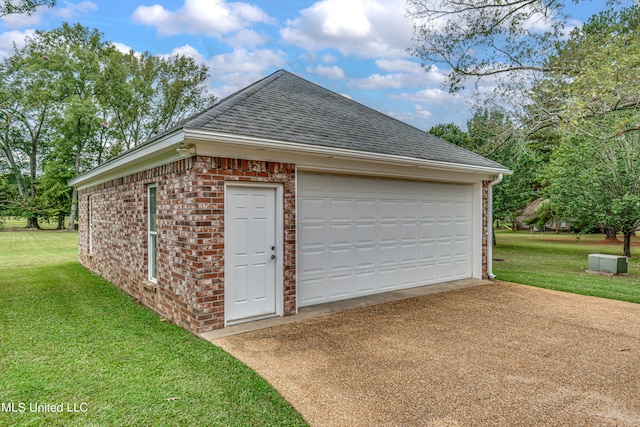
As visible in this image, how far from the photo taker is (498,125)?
480 inches

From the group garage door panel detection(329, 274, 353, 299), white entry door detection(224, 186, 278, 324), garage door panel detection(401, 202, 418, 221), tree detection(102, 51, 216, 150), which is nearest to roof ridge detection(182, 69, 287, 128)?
white entry door detection(224, 186, 278, 324)

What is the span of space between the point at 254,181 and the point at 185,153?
100 centimetres

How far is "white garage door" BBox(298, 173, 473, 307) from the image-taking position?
6.38 meters

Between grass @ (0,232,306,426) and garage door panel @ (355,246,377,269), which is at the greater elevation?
garage door panel @ (355,246,377,269)

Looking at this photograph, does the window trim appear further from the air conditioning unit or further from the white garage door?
the air conditioning unit

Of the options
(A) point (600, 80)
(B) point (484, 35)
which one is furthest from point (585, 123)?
(B) point (484, 35)

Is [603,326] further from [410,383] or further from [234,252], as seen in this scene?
[234,252]

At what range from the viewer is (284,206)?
18.5 feet

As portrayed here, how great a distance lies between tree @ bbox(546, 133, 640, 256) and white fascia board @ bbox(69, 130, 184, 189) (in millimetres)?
13260

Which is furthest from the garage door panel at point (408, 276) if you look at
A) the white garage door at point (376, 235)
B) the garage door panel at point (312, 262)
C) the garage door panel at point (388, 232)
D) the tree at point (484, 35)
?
the tree at point (484, 35)

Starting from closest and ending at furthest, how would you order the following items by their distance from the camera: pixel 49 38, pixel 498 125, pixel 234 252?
pixel 234 252 < pixel 498 125 < pixel 49 38

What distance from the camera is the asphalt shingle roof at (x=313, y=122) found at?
539 cm

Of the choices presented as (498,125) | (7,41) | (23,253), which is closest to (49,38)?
(7,41)

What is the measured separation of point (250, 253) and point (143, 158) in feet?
8.12
